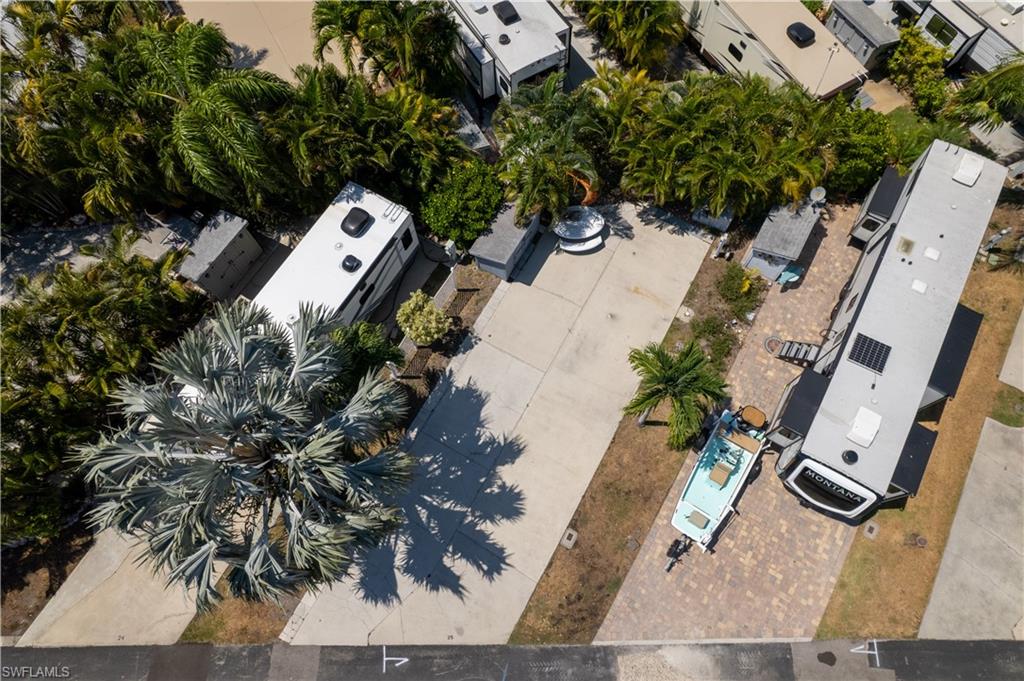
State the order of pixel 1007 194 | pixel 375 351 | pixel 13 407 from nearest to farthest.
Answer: pixel 13 407
pixel 375 351
pixel 1007 194

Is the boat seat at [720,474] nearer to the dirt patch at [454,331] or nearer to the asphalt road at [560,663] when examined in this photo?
the asphalt road at [560,663]

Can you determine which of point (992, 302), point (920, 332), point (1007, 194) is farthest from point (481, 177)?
point (1007, 194)

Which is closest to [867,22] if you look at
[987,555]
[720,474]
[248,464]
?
[720,474]

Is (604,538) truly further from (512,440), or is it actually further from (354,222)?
(354,222)

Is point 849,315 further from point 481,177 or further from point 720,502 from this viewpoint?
point 481,177

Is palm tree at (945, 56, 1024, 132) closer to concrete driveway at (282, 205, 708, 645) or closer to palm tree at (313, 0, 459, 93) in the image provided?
concrete driveway at (282, 205, 708, 645)

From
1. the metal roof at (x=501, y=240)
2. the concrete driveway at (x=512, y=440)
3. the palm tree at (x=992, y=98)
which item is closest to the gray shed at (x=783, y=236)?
the concrete driveway at (x=512, y=440)

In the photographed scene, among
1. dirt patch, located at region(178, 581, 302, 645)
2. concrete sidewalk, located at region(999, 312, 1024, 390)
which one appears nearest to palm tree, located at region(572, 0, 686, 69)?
concrete sidewalk, located at region(999, 312, 1024, 390)
